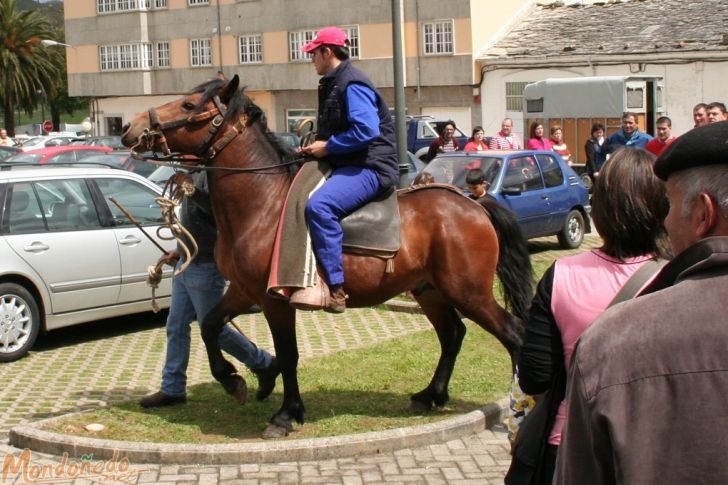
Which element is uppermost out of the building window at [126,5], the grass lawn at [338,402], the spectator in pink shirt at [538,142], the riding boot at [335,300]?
the building window at [126,5]

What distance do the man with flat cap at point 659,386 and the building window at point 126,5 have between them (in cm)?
5539

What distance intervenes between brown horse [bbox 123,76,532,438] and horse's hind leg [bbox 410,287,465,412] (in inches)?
11.5

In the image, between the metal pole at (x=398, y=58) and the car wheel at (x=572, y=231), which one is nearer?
the metal pole at (x=398, y=58)

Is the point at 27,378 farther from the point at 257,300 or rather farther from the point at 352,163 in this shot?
the point at 352,163

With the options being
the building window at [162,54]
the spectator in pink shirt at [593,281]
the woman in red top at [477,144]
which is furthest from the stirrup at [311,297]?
the building window at [162,54]

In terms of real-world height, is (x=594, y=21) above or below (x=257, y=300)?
above

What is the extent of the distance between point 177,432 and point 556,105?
85.6 feet

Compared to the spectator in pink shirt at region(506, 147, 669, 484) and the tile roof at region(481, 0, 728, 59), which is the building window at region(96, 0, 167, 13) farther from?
the spectator in pink shirt at region(506, 147, 669, 484)

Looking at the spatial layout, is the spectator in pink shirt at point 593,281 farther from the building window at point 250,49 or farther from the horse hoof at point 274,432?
the building window at point 250,49

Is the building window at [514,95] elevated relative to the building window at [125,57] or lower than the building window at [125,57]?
lower

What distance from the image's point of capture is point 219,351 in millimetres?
7465

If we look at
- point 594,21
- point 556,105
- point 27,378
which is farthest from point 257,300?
point 594,21

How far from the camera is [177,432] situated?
7.20m

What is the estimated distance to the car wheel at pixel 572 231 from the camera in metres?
17.6
